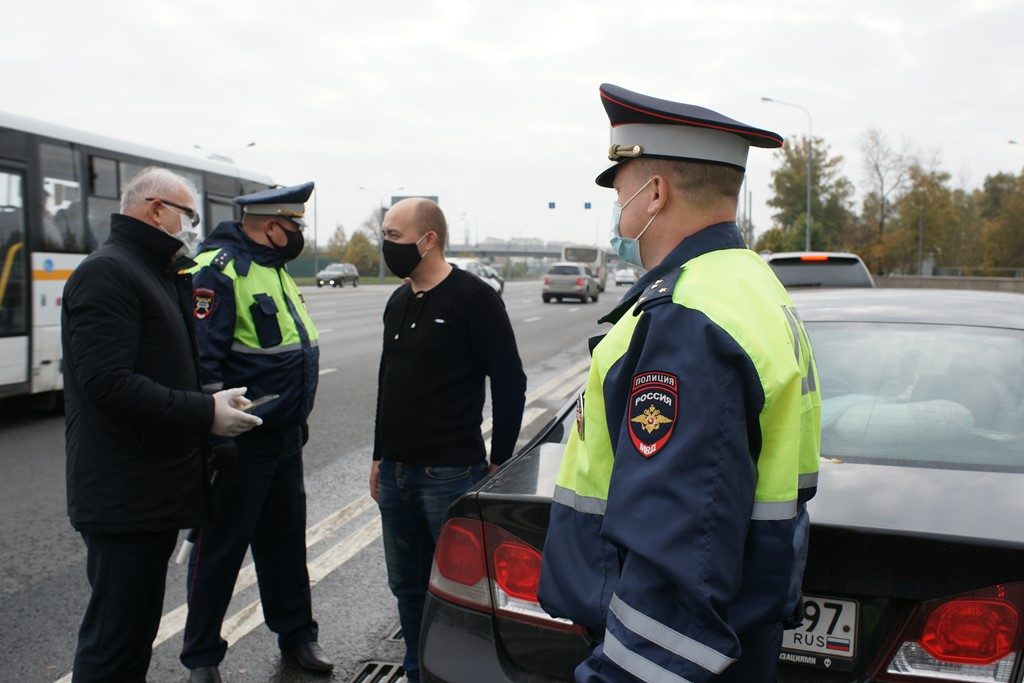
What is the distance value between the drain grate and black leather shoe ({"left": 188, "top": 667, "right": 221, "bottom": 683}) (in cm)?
51

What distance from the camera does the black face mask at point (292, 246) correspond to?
3.67 m

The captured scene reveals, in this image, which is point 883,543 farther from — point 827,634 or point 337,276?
point 337,276

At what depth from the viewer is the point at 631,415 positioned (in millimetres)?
1407

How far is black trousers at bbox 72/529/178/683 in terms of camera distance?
2.70 m

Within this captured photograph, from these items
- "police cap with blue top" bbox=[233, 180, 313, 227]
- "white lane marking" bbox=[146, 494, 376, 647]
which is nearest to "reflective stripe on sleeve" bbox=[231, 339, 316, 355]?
"police cap with blue top" bbox=[233, 180, 313, 227]

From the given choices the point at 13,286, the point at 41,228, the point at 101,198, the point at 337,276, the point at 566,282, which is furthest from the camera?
the point at 337,276

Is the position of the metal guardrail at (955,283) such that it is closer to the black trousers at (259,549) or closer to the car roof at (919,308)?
the car roof at (919,308)

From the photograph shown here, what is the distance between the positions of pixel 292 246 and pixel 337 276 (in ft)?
173

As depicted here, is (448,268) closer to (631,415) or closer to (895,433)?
(895,433)

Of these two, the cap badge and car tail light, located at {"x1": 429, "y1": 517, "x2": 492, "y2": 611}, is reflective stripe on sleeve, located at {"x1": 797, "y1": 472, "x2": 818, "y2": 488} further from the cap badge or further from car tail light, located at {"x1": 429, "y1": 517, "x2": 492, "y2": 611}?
car tail light, located at {"x1": 429, "y1": 517, "x2": 492, "y2": 611}

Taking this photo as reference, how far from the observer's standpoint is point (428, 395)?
3285mm

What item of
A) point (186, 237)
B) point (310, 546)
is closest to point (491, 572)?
point (186, 237)

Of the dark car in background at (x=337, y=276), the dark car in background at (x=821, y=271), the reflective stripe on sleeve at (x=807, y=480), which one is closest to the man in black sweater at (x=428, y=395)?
the reflective stripe on sleeve at (x=807, y=480)

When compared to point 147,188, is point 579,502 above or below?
below
